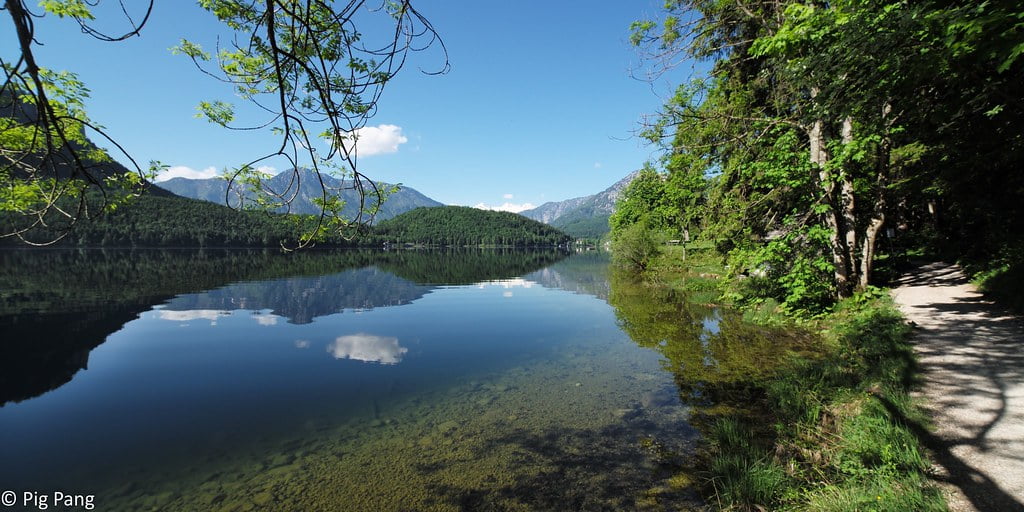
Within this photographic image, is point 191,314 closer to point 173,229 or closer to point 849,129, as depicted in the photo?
point 849,129

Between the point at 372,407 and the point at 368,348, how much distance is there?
6.63 m

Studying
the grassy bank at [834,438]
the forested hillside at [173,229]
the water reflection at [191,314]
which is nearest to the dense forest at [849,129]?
the grassy bank at [834,438]

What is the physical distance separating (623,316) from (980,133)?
14.2 meters

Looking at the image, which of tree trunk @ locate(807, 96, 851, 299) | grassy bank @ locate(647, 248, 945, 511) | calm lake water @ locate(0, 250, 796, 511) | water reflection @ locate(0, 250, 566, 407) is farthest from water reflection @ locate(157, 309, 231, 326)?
tree trunk @ locate(807, 96, 851, 299)

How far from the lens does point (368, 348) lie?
17.0 meters

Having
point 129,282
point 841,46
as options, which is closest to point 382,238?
point 129,282

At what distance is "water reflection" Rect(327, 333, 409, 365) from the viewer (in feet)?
51.2

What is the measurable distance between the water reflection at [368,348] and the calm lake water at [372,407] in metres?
0.14

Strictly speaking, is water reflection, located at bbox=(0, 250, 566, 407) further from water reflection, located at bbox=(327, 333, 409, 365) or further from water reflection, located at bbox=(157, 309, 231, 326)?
water reflection, located at bbox=(327, 333, 409, 365)

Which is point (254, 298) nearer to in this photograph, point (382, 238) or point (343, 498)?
point (343, 498)

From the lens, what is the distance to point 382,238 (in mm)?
199500

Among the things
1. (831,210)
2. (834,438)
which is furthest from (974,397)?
(831,210)

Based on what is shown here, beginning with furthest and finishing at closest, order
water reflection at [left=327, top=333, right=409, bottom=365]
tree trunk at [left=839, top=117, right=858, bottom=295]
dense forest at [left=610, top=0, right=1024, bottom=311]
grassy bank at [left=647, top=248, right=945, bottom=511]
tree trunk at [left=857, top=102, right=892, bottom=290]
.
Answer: water reflection at [left=327, top=333, right=409, bottom=365] → tree trunk at [left=857, top=102, right=892, bottom=290] → tree trunk at [left=839, top=117, right=858, bottom=295] → dense forest at [left=610, top=0, right=1024, bottom=311] → grassy bank at [left=647, top=248, right=945, bottom=511]

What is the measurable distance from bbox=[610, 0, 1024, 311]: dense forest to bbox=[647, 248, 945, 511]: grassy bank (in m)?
3.88
